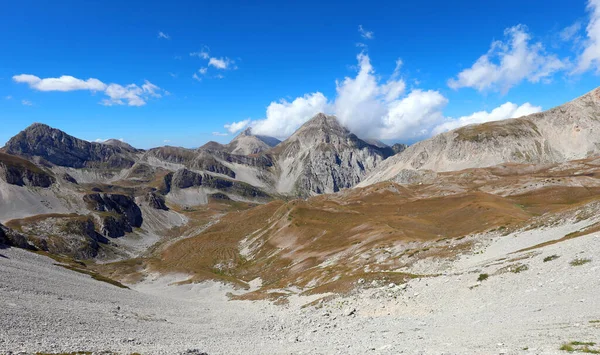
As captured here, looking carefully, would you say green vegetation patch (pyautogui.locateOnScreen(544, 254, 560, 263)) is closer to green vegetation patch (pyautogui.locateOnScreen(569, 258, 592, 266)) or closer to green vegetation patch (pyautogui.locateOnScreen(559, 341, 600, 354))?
green vegetation patch (pyautogui.locateOnScreen(569, 258, 592, 266))

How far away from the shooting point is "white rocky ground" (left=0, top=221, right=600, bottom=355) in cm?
2056

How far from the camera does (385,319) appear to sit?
31797 mm

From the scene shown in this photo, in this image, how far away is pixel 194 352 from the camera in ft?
77.2

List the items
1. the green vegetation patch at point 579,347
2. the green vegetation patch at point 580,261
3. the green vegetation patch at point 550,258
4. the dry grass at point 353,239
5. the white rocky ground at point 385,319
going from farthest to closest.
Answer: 1. the dry grass at point 353,239
2. the green vegetation patch at point 550,258
3. the green vegetation patch at point 580,261
4. the white rocky ground at point 385,319
5. the green vegetation patch at point 579,347

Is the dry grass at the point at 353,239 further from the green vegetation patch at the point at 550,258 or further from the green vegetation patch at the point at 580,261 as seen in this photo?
the green vegetation patch at the point at 580,261

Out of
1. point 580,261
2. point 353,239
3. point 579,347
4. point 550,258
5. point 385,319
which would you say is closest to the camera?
point 579,347

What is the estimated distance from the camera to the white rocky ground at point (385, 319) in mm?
20562

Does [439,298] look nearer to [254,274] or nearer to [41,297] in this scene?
[41,297]

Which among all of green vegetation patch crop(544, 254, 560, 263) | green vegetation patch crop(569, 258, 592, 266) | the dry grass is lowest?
the dry grass

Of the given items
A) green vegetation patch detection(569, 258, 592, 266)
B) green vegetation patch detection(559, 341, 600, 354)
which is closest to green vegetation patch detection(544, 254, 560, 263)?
green vegetation patch detection(569, 258, 592, 266)

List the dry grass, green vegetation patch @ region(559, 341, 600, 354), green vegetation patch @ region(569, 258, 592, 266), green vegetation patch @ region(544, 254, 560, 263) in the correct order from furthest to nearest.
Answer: the dry grass → green vegetation patch @ region(544, 254, 560, 263) → green vegetation patch @ region(569, 258, 592, 266) → green vegetation patch @ region(559, 341, 600, 354)

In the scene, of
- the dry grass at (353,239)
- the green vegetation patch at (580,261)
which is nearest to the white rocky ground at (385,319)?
the green vegetation patch at (580,261)

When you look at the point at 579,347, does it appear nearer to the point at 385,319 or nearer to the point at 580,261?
the point at 385,319

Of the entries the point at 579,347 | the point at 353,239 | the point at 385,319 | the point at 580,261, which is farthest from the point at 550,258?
the point at 353,239
